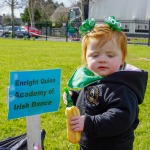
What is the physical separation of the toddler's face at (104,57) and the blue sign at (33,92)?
220 millimetres

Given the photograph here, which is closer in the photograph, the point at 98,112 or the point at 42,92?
the point at 42,92

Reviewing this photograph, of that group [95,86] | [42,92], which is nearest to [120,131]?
[95,86]

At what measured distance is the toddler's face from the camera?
1.96 meters

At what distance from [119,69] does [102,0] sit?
33.7 meters

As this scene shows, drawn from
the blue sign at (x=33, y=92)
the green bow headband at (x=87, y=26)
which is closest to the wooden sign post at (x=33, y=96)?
the blue sign at (x=33, y=92)

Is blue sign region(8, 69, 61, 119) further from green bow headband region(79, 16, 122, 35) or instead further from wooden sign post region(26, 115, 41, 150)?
green bow headband region(79, 16, 122, 35)

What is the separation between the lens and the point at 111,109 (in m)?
1.87

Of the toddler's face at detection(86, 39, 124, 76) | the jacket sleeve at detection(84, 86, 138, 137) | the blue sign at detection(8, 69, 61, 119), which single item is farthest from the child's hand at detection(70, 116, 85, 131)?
the toddler's face at detection(86, 39, 124, 76)

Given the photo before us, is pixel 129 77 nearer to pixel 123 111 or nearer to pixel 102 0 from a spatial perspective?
pixel 123 111

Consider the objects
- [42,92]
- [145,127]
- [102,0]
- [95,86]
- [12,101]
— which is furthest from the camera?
[102,0]

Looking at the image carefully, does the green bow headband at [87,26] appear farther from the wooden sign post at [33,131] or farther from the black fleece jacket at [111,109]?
the wooden sign post at [33,131]

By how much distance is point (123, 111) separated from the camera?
1.84 metres

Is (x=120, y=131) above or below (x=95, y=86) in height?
below

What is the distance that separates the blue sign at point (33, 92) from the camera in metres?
1.76
